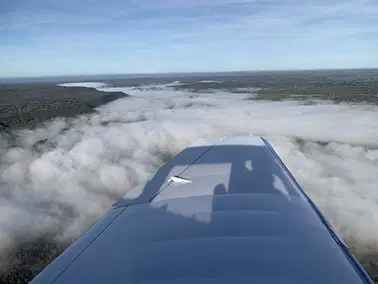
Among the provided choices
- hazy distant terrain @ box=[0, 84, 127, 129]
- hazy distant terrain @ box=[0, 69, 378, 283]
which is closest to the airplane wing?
hazy distant terrain @ box=[0, 69, 378, 283]

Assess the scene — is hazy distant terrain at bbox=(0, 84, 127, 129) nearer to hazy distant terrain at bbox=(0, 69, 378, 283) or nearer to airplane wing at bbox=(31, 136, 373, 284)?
hazy distant terrain at bbox=(0, 69, 378, 283)

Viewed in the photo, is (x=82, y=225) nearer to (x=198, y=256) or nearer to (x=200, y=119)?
(x=200, y=119)

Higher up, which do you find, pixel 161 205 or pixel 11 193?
pixel 161 205

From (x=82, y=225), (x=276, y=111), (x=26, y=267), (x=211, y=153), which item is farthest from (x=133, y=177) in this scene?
(x=211, y=153)

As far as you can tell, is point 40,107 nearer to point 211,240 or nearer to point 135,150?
point 135,150

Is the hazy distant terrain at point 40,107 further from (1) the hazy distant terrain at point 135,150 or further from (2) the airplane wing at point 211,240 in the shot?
(2) the airplane wing at point 211,240

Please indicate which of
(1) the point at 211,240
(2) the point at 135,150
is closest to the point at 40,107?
(2) the point at 135,150
